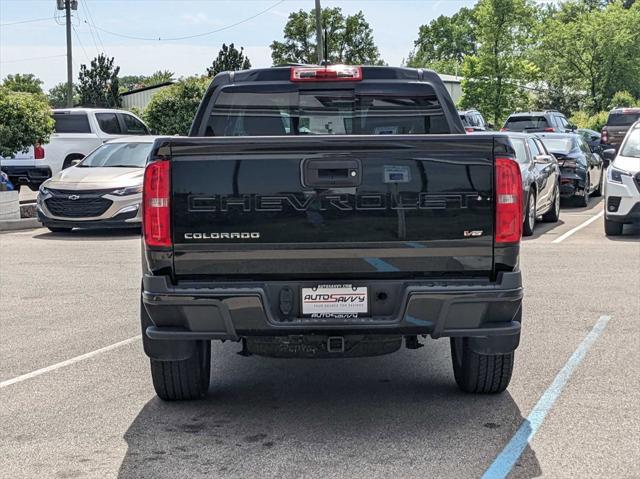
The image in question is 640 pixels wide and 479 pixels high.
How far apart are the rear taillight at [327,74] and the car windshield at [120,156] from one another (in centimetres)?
1058

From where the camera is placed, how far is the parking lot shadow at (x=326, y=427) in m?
4.54

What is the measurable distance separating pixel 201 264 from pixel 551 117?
2313cm

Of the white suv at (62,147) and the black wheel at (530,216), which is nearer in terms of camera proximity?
the black wheel at (530,216)

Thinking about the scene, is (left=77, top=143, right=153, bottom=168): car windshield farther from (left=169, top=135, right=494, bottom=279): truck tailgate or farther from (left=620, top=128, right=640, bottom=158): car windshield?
(left=169, top=135, right=494, bottom=279): truck tailgate

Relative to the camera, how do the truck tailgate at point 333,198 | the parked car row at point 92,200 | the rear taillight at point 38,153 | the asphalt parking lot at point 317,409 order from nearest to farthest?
the asphalt parking lot at point 317,409 < the truck tailgate at point 333,198 < the parked car row at point 92,200 < the rear taillight at point 38,153

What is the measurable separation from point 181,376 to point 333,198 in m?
1.50

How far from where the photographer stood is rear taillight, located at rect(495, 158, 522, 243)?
15.8ft

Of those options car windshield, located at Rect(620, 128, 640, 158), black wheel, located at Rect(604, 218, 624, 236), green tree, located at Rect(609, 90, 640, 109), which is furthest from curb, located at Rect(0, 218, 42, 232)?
green tree, located at Rect(609, 90, 640, 109)

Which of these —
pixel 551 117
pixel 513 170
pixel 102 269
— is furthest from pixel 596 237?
pixel 551 117

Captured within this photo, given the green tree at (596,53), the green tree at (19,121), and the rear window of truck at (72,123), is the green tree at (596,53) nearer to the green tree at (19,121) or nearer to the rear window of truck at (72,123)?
the rear window of truck at (72,123)

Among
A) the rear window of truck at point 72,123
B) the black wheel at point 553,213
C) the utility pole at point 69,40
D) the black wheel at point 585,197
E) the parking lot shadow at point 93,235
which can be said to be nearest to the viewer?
the parking lot shadow at point 93,235

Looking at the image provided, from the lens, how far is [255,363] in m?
6.90

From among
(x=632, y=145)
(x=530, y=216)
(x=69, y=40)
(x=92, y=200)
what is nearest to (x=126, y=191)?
(x=92, y=200)

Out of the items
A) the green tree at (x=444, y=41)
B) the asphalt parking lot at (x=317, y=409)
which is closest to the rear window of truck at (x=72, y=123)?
the asphalt parking lot at (x=317, y=409)
